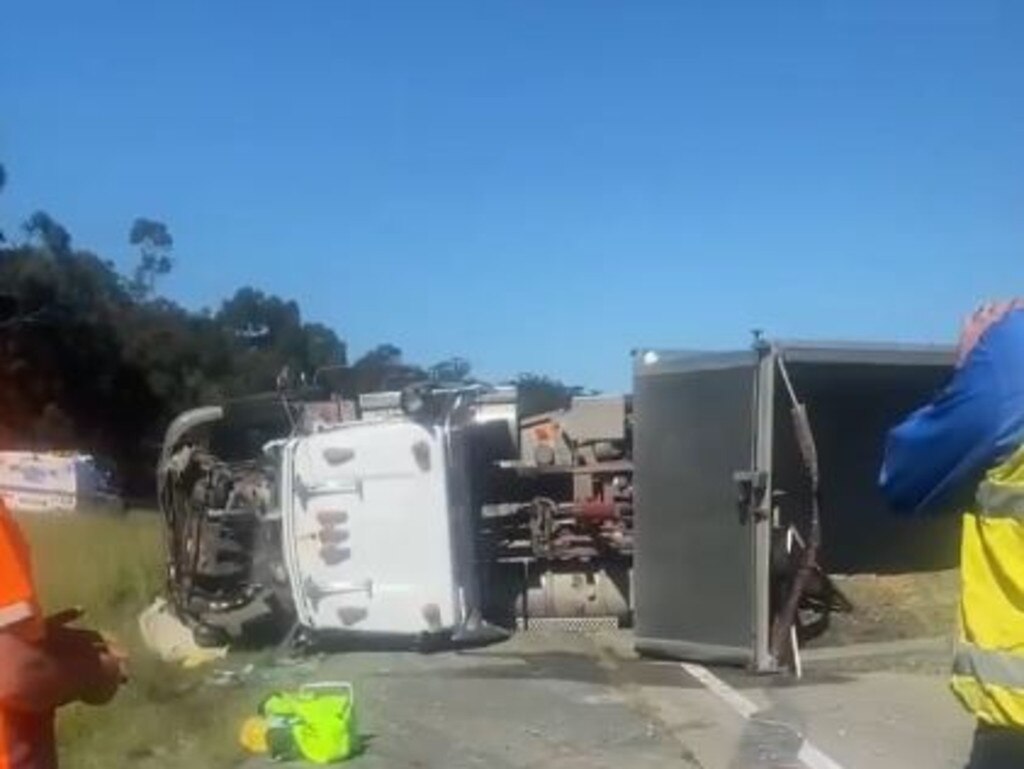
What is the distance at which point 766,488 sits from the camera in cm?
1027

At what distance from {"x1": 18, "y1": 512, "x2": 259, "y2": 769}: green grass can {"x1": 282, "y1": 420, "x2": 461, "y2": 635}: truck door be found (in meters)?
0.92

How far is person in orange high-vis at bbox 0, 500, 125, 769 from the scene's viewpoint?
257 centimetres

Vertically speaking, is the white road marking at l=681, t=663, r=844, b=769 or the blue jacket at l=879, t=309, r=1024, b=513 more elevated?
the blue jacket at l=879, t=309, r=1024, b=513

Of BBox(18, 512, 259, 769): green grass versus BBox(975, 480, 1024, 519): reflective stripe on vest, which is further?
BBox(18, 512, 259, 769): green grass

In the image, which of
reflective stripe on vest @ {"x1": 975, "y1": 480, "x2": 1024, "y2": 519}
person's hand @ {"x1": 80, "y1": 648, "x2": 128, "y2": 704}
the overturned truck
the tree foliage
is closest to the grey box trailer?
the overturned truck

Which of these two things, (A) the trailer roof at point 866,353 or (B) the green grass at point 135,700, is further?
(A) the trailer roof at point 866,353

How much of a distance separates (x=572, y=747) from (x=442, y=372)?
21.0 feet

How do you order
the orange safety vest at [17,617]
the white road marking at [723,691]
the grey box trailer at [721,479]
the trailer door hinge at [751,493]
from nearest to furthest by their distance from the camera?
the orange safety vest at [17,617], the white road marking at [723,691], the trailer door hinge at [751,493], the grey box trailer at [721,479]

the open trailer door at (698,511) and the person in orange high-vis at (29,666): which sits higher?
the person in orange high-vis at (29,666)

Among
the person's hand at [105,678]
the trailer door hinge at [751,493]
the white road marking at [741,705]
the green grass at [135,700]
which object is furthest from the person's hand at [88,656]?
the trailer door hinge at [751,493]

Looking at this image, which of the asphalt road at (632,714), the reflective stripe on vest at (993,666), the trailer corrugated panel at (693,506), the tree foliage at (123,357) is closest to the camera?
the reflective stripe on vest at (993,666)

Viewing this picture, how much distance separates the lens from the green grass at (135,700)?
8.36 m

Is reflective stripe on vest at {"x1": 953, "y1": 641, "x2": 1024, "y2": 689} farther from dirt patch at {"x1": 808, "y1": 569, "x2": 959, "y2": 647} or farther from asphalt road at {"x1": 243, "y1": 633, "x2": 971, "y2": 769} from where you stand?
dirt patch at {"x1": 808, "y1": 569, "x2": 959, "y2": 647}

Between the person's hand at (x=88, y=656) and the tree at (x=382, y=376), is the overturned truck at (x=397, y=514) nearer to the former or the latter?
the tree at (x=382, y=376)
